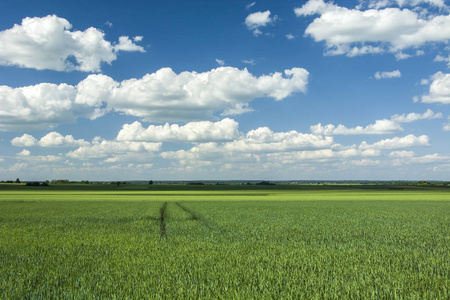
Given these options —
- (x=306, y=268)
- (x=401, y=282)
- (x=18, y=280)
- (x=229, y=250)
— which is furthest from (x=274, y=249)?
(x=18, y=280)

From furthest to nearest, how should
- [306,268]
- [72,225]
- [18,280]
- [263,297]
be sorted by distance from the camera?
1. [72,225]
2. [306,268]
3. [18,280]
4. [263,297]

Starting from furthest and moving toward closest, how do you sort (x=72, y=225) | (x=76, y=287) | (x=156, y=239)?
1. (x=72, y=225)
2. (x=156, y=239)
3. (x=76, y=287)

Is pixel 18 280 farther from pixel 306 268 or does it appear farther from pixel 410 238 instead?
pixel 410 238

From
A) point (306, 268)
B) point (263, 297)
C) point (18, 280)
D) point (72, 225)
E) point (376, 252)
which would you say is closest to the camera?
point (263, 297)

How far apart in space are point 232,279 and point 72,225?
59.7ft

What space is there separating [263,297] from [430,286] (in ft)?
16.2

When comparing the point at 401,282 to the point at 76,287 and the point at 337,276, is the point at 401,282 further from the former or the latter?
the point at 76,287

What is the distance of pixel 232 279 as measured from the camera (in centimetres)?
1032

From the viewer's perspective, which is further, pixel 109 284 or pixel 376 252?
pixel 376 252

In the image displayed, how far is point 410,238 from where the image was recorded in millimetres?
18484

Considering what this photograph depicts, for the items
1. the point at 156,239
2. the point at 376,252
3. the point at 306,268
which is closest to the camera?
the point at 306,268

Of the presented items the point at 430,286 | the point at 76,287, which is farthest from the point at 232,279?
the point at 430,286

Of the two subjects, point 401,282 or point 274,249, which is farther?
point 274,249

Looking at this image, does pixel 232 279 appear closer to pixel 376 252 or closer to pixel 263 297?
pixel 263 297
